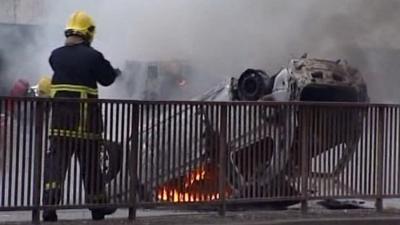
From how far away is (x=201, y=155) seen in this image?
7797 millimetres

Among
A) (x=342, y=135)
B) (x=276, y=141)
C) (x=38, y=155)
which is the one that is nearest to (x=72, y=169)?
(x=38, y=155)

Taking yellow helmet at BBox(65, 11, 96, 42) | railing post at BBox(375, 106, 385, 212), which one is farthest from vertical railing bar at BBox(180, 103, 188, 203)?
railing post at BBox(375, 106, 385, 212)

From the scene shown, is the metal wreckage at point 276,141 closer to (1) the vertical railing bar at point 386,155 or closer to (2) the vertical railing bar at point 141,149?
(2) the vertical railing bar at point 141,149

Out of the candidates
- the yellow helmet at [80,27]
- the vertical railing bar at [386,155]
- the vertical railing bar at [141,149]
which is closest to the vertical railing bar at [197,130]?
the vertical railing bar at [141,149]

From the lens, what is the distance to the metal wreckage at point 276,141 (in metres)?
7.64

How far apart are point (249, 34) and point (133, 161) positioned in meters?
3.18

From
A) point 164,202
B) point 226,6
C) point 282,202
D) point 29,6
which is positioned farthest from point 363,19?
point 29,6

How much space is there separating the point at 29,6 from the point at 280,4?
939cm

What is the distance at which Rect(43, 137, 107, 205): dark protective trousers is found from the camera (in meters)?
7.29

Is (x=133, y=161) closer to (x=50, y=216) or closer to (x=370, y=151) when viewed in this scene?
(x=50, y=216)

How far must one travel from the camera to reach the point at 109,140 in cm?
745

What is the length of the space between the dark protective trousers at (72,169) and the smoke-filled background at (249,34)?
10.9ft

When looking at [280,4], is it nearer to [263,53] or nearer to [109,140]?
[263,53]

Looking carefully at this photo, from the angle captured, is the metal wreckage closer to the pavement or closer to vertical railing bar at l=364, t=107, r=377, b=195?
vertical railing bar at l=364, t=107, r=377, b=195
